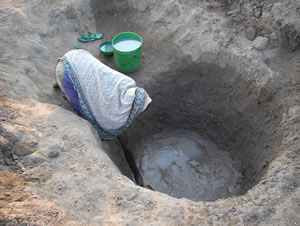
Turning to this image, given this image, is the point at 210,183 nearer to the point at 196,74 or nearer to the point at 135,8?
the point at 196,74

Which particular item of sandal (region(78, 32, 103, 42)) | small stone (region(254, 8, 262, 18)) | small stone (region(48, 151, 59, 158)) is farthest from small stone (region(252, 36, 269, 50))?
small stone (region(48, 151, 59, 158))

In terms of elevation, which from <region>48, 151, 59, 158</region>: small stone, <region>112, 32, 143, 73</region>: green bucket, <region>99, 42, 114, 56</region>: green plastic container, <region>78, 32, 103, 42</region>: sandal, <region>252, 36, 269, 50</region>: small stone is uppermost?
<region>78, 32, 103, 42</region>: sandal

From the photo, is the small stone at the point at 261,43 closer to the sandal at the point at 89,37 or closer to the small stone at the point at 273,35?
the small stone at the point at 273,35

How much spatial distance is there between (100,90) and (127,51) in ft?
3.23

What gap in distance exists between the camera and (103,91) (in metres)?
→ 2.51

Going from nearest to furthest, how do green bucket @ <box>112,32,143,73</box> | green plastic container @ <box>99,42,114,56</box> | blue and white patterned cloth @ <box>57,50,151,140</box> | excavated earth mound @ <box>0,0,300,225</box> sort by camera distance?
excavated earth mound @ <box>0,0,300,225</box> < blue and white patterned cloth @ <box>57,50,151,140</box> < green bucket @ <box>112,32,143,73</box> < green plastic container @ <box>99,42,114,56</box>

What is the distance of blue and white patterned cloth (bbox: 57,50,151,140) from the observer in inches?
98.9

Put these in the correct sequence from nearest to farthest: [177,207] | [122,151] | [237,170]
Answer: [177,207] < [122,151] < [237,170]

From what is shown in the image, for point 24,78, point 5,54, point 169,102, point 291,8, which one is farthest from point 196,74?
point 5,54

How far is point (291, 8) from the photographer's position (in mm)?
3090

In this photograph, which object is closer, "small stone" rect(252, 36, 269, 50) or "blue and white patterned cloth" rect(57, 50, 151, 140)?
"blue and white patterned cloth" rect(57, 50, 151, 140)

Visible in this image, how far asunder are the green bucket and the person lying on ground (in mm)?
778

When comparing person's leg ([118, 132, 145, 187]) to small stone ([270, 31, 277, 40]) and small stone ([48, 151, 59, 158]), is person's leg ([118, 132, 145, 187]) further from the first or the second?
small stone ([270, 31, 277, 40])

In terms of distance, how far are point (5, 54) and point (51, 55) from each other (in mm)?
611
